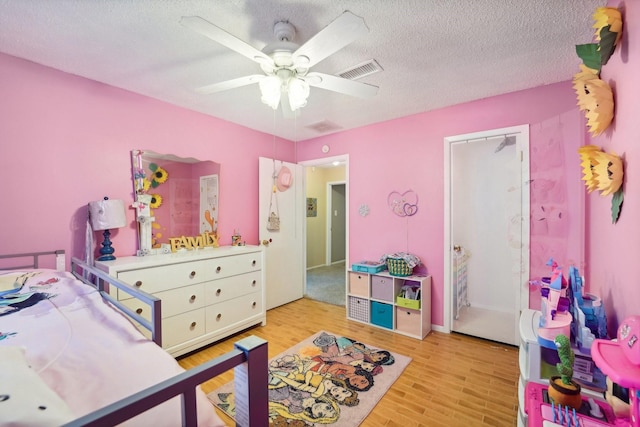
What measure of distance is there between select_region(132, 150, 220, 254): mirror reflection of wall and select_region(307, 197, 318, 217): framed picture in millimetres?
2989

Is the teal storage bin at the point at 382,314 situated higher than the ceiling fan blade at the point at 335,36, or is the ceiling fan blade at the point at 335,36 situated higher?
the ceiling fan blade at the point at 335,36

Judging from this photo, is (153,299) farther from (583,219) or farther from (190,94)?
(583,219)

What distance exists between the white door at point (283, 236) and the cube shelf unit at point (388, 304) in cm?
102

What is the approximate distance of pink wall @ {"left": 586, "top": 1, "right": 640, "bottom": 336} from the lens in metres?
1.10

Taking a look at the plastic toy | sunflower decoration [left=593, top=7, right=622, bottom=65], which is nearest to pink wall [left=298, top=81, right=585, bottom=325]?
sunflower decoration [left=593, top=7, right=622, bottom=65]

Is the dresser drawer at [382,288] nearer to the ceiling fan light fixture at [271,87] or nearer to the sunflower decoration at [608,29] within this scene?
the ceiling fan light fixture at [271,87]

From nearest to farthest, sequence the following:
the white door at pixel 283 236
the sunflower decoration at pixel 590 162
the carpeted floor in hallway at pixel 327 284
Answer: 1. the sunflower decoration at pixel 590 162
2. the white door at pixel 283 236
3. the carpeted floor in hallway at pixel 327 284

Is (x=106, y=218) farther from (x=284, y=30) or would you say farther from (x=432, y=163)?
(x=432, y=163)

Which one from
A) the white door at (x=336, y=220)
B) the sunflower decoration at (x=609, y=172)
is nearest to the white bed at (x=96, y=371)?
the sunflower decoration at (x=609, y=172)

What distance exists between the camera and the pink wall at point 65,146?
6.44ft

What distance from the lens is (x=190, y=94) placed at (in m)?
2.57

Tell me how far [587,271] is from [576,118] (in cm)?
123

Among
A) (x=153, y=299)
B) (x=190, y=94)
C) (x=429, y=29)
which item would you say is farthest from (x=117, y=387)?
(x=190, y=94)

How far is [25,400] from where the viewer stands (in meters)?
0.61
